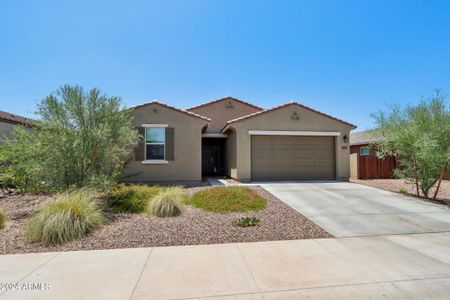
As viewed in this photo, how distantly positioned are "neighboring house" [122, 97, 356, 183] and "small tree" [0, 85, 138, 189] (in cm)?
431

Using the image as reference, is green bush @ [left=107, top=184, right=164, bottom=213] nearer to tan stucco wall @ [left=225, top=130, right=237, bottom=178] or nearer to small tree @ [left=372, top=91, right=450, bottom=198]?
tan stucco wall @ [left=225, top=130, right=237, bottom=178]

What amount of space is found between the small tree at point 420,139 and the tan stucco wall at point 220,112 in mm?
10202

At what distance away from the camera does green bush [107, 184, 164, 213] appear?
794cm

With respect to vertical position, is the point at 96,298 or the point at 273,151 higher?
the point at 273,151

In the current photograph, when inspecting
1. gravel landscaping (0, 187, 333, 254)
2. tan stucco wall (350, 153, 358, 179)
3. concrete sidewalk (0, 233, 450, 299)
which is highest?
tan stucco wall (350, 153, 358, 179)

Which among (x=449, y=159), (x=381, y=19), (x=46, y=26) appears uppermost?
(x=381, y=19)

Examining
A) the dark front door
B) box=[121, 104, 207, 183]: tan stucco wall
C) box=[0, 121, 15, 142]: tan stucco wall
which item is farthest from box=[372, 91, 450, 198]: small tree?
box=[0, 121, 15, 142]: tan stucco wall

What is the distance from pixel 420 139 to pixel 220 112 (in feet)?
41.4

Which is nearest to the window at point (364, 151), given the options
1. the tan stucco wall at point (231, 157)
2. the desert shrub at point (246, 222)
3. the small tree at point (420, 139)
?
the small tree at point (420, 139)

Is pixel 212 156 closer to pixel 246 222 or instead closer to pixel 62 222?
pixel 246 222

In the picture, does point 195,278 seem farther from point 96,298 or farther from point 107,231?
point 107,231

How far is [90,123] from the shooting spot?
8391 mm

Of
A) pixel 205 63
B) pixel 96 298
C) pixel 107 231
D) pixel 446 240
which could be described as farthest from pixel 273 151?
pixel 96 298

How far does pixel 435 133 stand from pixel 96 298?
479 inches
